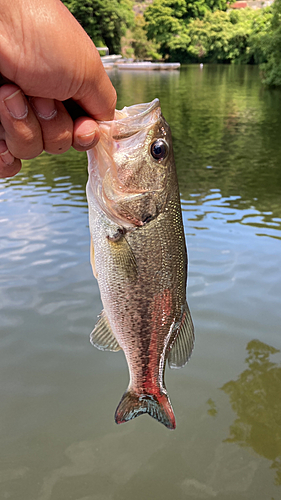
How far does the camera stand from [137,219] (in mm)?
2422

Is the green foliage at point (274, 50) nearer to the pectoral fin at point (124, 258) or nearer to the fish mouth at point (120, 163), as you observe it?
the fish mouth at point (120, 163)

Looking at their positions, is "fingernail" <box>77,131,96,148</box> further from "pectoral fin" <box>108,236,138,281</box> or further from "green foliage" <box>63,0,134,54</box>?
"green foliage" <box>63,0,134,54</box>

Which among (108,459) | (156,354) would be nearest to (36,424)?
(108,459)

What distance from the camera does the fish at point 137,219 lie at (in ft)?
7.82

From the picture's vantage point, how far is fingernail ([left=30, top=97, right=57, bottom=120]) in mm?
1944

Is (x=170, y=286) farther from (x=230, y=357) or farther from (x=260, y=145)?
(x=260, y=145)

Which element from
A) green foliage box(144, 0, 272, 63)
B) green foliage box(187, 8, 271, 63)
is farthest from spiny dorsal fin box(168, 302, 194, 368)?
green foliage box(144, 0, 272, 63)

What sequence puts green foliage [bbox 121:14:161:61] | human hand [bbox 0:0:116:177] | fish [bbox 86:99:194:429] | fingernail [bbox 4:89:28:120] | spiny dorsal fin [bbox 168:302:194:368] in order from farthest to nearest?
green foliage [bbox 121:14:161:61] < spiny dorsal fin [bbox 168:302:194:368] < fish [bbox 86:99:194:429] < fingernail [bbox 4:89:28:120] < human hand [bbox 0:0:116:177]

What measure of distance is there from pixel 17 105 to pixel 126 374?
3.49 metres

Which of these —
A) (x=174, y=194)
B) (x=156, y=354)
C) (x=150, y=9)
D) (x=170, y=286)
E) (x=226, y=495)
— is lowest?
(x=226, y=495)

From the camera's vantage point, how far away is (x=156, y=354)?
2.68 metres

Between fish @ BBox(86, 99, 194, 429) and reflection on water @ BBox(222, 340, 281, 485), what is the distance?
1.83 m

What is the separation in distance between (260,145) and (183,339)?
13.7 meters

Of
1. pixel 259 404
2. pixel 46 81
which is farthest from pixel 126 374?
pixel 46 81
